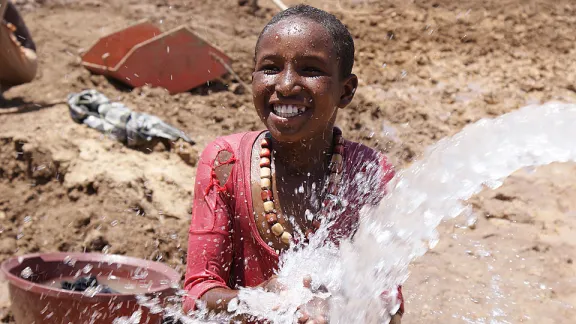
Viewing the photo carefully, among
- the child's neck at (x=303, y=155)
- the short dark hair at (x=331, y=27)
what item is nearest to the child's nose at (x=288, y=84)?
the short dark hair at (x=331, y=27)

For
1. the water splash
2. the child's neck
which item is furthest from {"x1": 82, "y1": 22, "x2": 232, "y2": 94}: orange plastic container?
the child's neck

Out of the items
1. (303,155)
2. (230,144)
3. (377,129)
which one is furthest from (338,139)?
(377,129)

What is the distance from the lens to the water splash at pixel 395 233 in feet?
6.30

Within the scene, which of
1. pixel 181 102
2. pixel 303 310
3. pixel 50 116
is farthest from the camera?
pixel 181 102

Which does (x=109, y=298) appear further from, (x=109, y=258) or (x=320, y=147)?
(x=320, y=147)

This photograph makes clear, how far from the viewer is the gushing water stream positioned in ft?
6.28

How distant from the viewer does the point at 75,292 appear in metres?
2.75

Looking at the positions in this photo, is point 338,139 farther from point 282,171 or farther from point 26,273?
point 26,273

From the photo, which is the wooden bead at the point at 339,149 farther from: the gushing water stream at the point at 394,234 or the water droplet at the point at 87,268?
the water droplet at the point at 87,268

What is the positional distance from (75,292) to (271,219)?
1070 millimetres

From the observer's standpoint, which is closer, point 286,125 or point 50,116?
point 286,125

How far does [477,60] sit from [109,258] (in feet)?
18.3

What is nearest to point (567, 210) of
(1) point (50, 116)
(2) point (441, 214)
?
(2) point (441, 214)

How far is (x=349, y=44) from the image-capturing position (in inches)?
87.1
